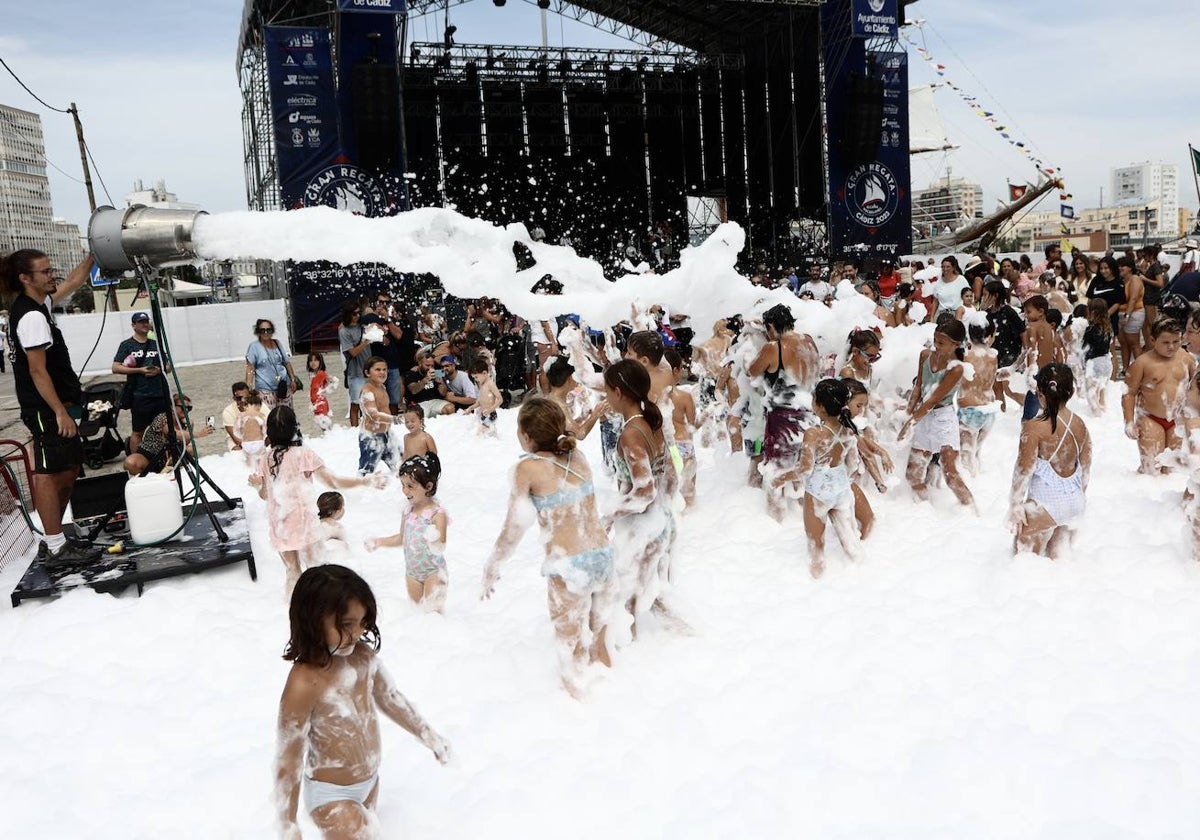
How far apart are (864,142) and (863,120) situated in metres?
0.55

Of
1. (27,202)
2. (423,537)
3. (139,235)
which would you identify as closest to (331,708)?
(423,537)

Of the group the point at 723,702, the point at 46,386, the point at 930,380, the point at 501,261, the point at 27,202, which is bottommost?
the point at 723,702

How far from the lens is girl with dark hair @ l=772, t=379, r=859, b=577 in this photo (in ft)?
16.6

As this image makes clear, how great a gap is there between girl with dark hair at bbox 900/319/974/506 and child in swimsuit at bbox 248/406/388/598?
4092mm

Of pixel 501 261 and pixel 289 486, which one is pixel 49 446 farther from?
pixel 501 261

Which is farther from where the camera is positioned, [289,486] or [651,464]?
[289,486]

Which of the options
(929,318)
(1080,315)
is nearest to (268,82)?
(929,318)

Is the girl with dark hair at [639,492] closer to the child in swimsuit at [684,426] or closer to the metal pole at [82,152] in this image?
the child in swimsuit at [684,426]

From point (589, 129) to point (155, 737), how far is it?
Answer: 78.8 ft

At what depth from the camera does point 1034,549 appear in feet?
16.1

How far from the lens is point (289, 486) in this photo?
16.5ft

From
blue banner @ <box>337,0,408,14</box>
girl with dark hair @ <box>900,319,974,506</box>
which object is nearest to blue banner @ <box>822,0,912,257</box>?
blue banner @ <box>337,0,408,14</box>

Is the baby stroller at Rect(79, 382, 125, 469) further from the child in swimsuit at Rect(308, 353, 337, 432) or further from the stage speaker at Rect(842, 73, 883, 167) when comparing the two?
the stage speaker at Rect(842, 73, 883, 167)

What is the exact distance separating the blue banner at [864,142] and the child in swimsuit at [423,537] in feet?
66.0
